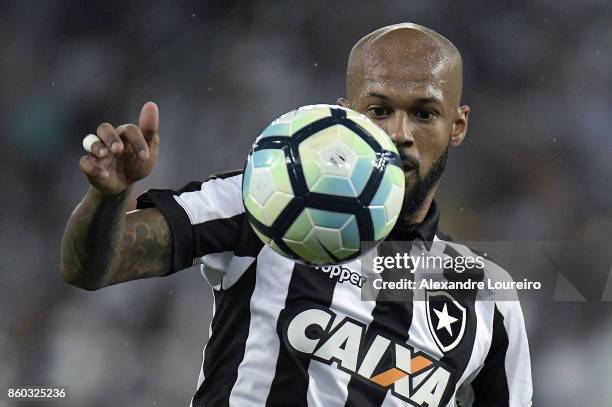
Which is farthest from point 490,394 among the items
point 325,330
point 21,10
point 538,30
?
point 21,10

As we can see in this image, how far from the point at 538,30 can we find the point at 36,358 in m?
4.08

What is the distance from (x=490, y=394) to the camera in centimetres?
287

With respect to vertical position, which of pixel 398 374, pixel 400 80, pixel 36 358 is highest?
pixel 400 80

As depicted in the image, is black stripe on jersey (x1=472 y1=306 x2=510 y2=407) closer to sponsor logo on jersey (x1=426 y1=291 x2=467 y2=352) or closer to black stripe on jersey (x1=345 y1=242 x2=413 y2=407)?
sponsor logo on jersey (x1=426 y1=291 x2=467 y2=352)

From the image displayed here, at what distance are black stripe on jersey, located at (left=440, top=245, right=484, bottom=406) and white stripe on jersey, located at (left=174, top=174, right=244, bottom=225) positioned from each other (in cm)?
83

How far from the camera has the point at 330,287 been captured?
8.18ft

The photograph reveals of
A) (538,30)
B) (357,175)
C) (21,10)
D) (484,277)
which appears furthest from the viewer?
(538,30)

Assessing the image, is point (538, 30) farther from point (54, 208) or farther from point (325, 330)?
point (325, 330)

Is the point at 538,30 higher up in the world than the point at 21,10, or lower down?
Answer: higher up

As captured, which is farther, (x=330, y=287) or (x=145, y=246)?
(x=330, y=287)

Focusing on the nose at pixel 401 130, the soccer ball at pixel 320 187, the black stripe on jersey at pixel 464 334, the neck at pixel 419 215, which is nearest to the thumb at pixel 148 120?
the soccer ball at pixel 320 187

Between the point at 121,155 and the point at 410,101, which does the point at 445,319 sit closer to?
the point at 410,101

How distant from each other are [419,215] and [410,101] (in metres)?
0.45

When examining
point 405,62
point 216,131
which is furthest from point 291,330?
point 216,131
